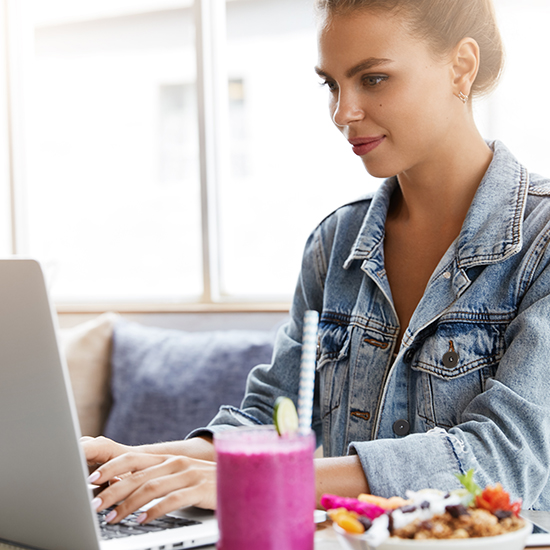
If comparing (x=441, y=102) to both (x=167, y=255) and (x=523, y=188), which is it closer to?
(x=523, y=188)

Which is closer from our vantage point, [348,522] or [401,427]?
[348,522]

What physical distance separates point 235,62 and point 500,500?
247cm

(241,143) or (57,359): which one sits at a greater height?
(241,143)

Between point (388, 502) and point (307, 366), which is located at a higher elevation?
point (307, 366)

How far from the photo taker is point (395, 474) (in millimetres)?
767

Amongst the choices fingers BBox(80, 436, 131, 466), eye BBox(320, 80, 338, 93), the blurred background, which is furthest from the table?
the blurred background

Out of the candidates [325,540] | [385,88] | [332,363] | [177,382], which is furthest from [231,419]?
[177,382]

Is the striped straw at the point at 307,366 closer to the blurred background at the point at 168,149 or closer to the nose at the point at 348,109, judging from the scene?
the nose at the point at 348,109

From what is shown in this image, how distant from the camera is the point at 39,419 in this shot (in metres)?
0.56

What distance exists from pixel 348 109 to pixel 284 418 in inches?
26.9

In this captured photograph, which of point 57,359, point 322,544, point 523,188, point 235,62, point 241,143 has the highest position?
point 235,62

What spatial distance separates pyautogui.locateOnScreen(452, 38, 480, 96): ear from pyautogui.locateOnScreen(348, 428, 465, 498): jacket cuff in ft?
2.00

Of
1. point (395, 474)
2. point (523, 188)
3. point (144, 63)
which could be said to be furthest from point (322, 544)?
point (144, 63)

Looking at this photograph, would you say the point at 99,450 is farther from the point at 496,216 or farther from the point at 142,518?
the point at 496,216
